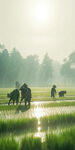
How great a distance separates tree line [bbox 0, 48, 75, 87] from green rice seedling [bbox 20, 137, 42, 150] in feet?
335

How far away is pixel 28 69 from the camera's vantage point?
446ft

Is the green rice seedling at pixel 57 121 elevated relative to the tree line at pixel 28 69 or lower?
lower

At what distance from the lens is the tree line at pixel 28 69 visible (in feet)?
375

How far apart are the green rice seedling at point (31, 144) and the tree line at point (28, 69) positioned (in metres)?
102

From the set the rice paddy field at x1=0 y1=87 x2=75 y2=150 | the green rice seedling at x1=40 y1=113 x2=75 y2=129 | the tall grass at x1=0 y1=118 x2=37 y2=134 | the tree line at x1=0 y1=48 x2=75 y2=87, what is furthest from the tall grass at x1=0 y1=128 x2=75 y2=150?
the tree line at x1=0 y1=48 x2=75 y2=87

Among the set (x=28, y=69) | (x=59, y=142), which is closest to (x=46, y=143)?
(x=59, y=142)

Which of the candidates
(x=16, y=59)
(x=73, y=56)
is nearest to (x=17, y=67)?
(x=16, y=59)

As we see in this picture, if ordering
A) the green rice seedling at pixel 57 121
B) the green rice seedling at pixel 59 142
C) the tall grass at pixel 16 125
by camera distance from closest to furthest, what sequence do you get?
the green rice seedling at pixel 59 142, the tall grass at pixel 16 125, the green rice seedling at pixel 57 121

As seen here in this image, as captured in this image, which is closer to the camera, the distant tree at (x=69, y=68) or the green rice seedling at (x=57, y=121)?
the green rice seedling at (x=57, y=121)

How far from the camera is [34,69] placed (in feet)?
456

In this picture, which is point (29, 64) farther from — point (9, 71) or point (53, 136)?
point (53, 136)

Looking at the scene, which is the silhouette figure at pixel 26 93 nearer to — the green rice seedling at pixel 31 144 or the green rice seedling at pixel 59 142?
the green rice seedling at pixel 59 142

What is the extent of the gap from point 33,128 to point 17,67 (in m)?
110

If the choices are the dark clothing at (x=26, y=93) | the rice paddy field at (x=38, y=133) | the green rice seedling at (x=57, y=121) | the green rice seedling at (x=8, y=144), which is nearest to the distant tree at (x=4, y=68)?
the dark clothing at (x=26, y=93)
